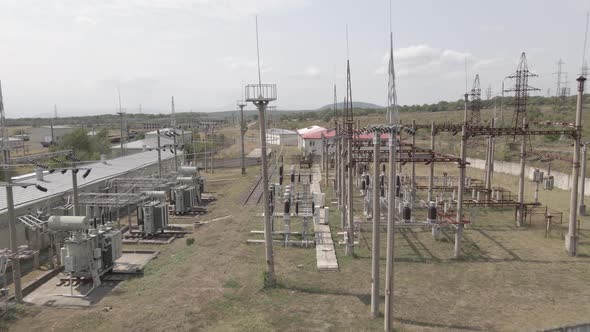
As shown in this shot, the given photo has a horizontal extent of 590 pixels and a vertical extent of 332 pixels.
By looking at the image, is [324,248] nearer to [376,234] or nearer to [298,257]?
[298,257]

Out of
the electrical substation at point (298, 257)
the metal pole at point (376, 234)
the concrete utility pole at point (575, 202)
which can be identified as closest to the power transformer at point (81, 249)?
the electrical substation at point (298, 257)

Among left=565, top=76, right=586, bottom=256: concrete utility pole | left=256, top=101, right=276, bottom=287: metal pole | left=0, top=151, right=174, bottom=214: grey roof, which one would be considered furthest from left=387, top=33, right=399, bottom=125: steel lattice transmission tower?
left=0, top=151, right=174, bottom=214: grey roof

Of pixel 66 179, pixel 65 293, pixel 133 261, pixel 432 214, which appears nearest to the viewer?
pixel 65 293

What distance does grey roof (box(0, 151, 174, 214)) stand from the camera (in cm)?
1961

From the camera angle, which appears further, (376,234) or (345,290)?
(345,290)

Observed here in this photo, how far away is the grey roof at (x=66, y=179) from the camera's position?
772 inches

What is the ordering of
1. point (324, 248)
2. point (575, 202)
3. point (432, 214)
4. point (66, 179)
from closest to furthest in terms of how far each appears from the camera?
point (575, 202) < point (432, 214) < point (324, 248) < point (66, 179)

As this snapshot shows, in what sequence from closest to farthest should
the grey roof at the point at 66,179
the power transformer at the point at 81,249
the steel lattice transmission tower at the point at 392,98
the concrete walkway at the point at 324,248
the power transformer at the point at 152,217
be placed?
the steel lattice transmission tower at the point at 392,98
the power transformer at the point at 81,249
the concrete walkway at the point at 324,248
the grey roof at the point at 66,179
the power transformer at the point at 152,217

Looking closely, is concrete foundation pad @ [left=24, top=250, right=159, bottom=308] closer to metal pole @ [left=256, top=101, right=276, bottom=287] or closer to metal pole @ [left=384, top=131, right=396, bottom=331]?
metal pole @ [left=256, top=101, right=276, bottom=287]

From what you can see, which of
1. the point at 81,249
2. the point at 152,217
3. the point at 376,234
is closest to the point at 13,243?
the point at 81,249

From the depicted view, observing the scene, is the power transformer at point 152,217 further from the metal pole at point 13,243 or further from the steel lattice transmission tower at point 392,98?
the steel lattice transmission tower at point 392,98

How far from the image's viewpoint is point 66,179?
24.5 metres

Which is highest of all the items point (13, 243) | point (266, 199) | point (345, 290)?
point (266, 199)

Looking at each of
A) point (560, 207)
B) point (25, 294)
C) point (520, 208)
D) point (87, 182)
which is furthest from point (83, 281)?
point (560, 207)
